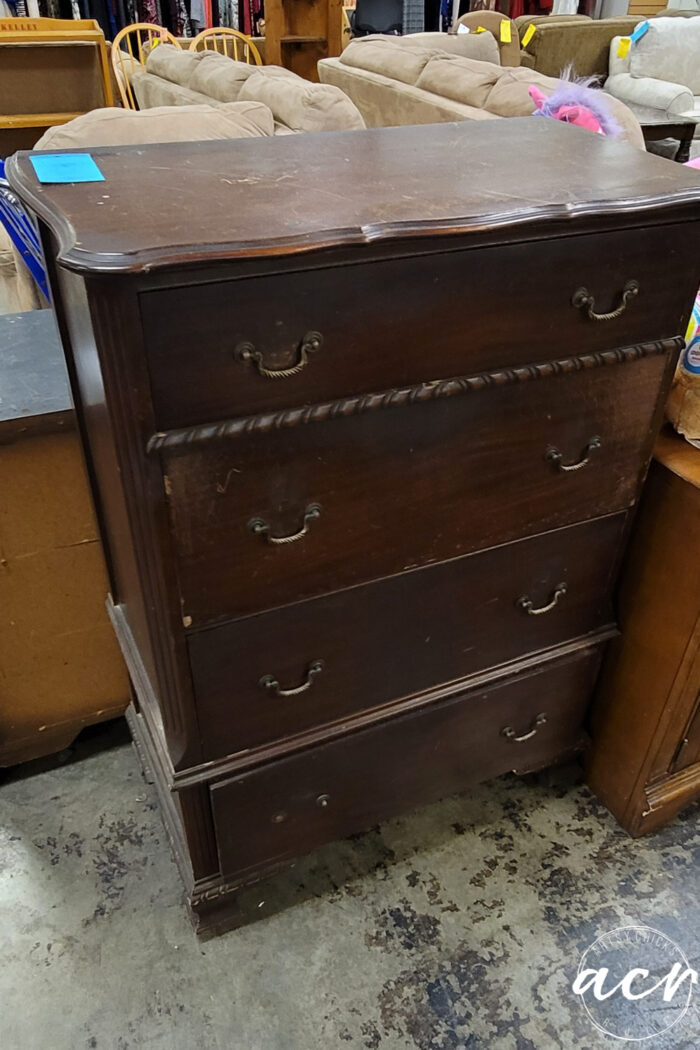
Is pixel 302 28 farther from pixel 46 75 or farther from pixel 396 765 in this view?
pixel 396 765

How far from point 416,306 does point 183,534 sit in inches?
13.3

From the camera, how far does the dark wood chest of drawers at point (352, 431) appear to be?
2.42 feet

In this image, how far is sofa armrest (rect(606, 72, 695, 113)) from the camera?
15.5ft

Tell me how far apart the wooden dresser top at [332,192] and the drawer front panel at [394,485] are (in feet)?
0.64

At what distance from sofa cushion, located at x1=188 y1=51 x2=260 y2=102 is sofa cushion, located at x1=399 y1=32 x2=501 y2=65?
6.97ft

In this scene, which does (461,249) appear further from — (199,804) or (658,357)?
(199,804)

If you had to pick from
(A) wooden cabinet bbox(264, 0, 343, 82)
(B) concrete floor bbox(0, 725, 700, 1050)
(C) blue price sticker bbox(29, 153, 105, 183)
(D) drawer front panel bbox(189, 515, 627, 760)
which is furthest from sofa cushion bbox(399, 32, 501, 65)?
(B) concrete floor bbox(0, 725, 700, 1050)

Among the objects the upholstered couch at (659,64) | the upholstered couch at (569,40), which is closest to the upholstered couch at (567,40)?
the upholstered couch at (569,40)

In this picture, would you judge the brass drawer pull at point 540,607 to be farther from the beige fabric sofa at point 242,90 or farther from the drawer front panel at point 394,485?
the beige fabric sofa at point 242,90

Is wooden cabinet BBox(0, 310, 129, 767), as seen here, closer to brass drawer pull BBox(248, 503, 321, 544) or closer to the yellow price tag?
brass drawer pull BBox(248, 503, 321, 544)

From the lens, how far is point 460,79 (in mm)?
2529

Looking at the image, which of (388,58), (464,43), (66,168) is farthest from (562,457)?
(464,43)

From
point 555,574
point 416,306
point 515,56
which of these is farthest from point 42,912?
point 515,56

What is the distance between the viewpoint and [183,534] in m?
0.82
